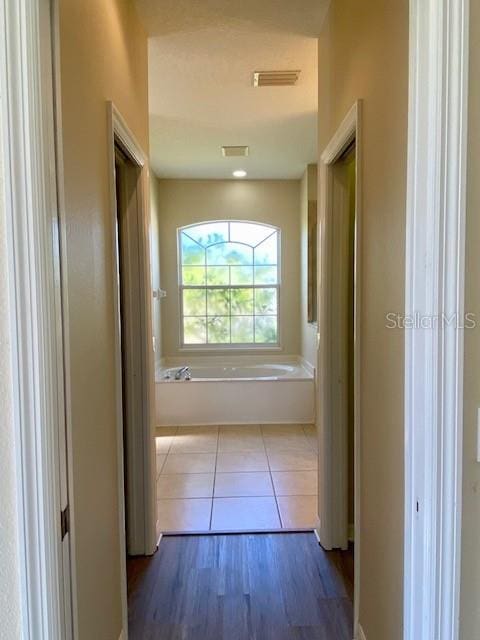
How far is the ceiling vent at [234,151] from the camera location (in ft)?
14.4

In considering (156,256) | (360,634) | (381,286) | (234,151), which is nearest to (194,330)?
(156,256)

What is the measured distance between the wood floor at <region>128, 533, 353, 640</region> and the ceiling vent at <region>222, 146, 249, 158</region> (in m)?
3.55

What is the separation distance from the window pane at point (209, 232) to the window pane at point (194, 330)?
1.05m

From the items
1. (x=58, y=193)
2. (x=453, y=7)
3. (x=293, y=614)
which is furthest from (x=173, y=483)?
(x=453, y=7)

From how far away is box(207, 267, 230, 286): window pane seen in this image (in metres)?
5.89

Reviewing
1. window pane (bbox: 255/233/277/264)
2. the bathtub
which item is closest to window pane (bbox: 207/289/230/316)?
window pane (bbox: 255/233/277/264)

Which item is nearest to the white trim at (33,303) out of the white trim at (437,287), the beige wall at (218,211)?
the white trim at (437,287)

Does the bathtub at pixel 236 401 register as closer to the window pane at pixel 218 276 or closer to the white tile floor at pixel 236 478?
the white tile floor at pixel 236 478

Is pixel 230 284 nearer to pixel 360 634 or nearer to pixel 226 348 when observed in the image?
pixel 226 348

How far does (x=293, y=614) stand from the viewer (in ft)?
6.32

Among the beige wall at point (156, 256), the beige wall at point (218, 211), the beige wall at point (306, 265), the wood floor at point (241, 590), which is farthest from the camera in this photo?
the beige wall at point (218, 211)

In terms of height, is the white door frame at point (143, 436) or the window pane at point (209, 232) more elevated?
the window pane at point (209, 232)

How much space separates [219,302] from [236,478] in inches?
119

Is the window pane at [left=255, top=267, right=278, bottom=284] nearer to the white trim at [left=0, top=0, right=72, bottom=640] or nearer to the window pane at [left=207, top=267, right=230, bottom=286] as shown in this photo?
the window pane at [left=207, top=267, right=230, bottom=286]
